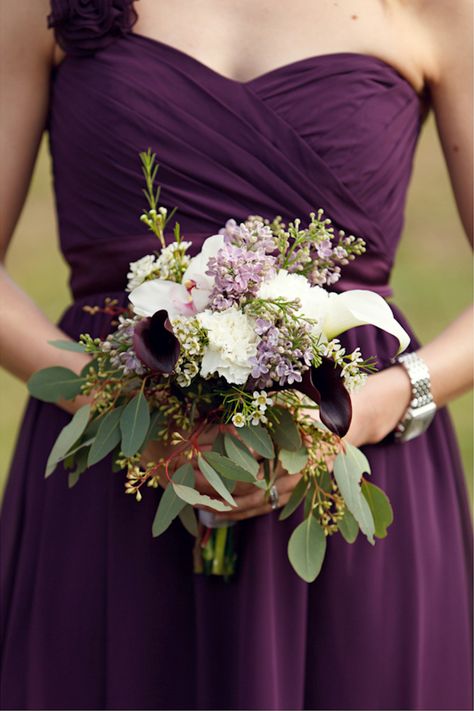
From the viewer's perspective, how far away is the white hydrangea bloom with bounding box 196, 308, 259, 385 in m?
1.71

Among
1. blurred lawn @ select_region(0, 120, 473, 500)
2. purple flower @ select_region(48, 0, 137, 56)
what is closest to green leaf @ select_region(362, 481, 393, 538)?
purple flower @ select_region(48, 0, 137, 56)

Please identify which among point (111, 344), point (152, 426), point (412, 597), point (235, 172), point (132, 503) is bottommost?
point (412, 597)

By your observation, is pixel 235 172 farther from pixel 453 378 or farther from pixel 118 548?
pixel 118 548

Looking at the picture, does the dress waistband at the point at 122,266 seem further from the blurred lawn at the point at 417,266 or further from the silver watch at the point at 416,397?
the blurred lawn at the point at 417,266

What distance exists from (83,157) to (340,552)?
3.22 feet

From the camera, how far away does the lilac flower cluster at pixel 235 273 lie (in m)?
1.73

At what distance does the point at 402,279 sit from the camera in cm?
924

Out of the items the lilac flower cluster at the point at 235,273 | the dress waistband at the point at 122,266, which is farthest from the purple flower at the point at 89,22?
the lilac flower cluster at the point at 235,273

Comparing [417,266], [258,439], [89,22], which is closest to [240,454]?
[258,439]

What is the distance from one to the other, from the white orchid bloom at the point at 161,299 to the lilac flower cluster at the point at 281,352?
15 cm

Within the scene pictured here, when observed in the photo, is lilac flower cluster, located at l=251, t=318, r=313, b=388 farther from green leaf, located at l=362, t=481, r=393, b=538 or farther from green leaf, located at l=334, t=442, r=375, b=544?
green leaf, located at l=362, t=481, r=393, b=538

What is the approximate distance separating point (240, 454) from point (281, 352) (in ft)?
0.66

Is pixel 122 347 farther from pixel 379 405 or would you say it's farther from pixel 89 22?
pixel 89 22

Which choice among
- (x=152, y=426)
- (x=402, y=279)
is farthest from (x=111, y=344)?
(x=402, y=279)
